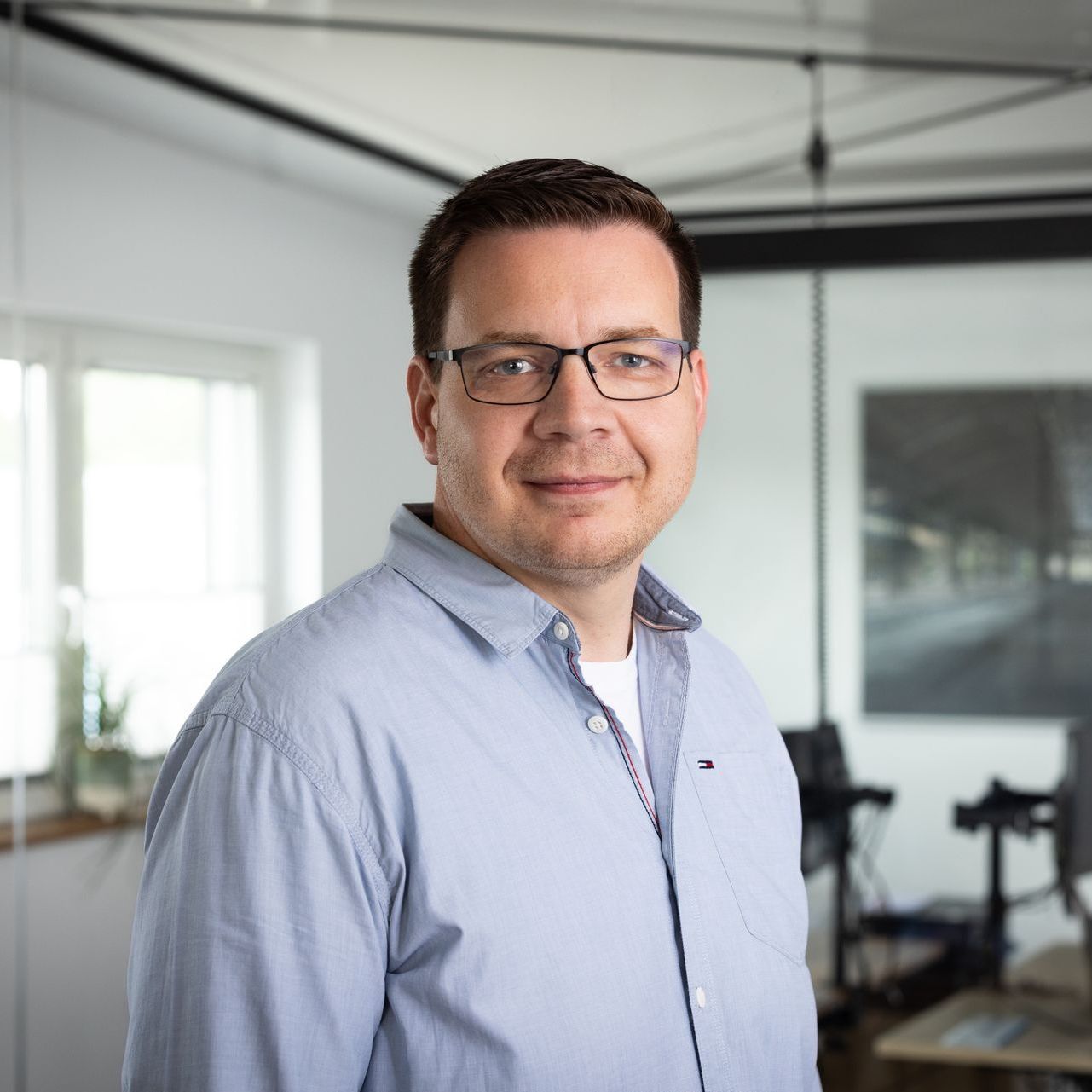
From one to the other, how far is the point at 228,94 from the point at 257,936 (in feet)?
5.27

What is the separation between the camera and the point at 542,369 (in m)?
1.03

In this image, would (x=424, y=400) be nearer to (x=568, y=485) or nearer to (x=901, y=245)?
(x=568, y=485)

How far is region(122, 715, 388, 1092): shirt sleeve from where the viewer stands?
813mm

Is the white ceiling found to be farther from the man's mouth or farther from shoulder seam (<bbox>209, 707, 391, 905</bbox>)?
shoulder seam (<bbox>209, 707, 391, 905</bbox>)

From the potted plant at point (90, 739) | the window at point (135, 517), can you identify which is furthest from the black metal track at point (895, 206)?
the potted plant at point (90, 739)

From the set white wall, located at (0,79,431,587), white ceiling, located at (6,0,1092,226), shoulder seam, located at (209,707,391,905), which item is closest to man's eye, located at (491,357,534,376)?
shoulder seam, located at (209,707,391,905)

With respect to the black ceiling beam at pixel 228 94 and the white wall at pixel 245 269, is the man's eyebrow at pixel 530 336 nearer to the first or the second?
the white wall at pixel 245 269

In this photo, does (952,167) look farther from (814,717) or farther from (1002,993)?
(1002,993)

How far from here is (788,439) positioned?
2035mm

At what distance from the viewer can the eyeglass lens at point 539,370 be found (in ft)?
3.37

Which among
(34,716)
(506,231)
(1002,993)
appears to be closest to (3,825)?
(34,716)

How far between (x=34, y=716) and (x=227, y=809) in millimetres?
1387

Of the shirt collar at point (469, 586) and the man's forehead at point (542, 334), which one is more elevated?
the man's forehead at point (542, 334)

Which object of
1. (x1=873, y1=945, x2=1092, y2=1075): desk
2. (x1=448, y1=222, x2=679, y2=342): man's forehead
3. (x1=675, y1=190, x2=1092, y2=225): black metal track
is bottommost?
(x1=873, y1=945, x2=1092, y2=1075): desk
